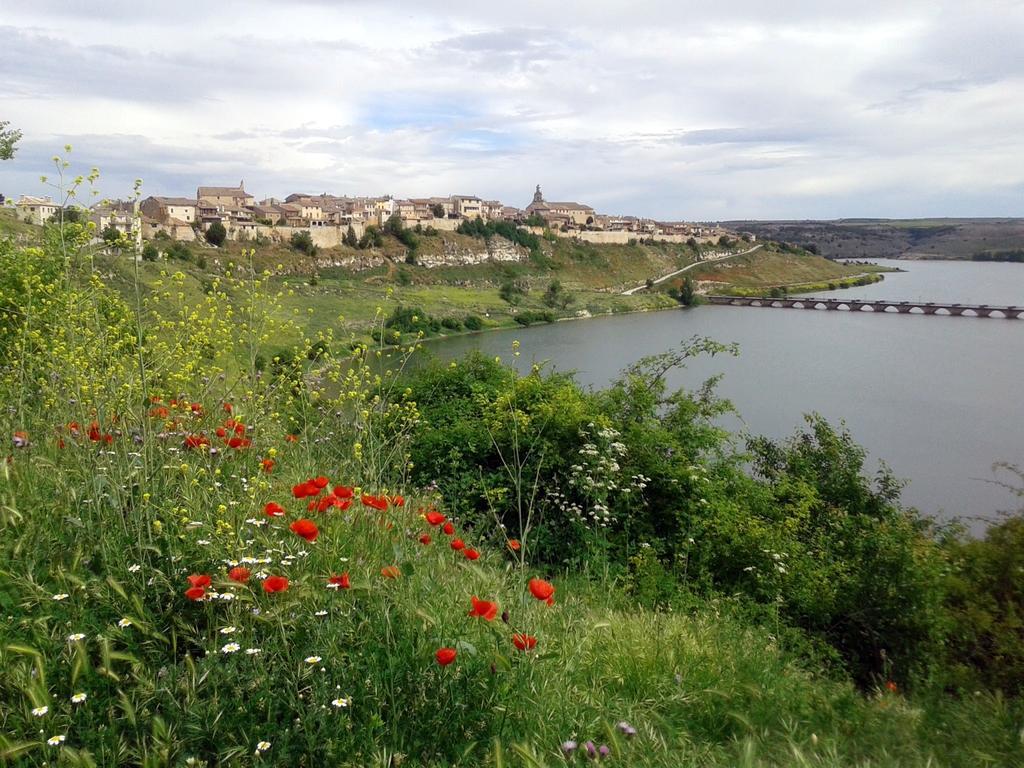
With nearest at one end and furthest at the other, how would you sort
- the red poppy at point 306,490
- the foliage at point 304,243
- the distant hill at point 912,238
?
the red poppy at point 306,490, the foliage at point 304,243, the distant hill at point 912,238

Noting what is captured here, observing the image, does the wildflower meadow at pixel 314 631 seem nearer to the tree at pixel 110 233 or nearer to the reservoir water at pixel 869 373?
the tree at pixel 110 233

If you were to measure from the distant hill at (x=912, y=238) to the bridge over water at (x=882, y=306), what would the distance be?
2872 inches

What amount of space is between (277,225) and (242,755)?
268 feet

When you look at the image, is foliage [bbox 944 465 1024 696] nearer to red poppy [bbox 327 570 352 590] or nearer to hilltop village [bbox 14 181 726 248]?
red poppy [bbox 327 570 352 590]

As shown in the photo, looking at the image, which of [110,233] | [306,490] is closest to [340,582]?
[306,490]

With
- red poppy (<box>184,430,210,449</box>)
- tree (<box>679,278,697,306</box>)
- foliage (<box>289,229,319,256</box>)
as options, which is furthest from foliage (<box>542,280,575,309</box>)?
red poppy (<box>184,430,210,449</box>)

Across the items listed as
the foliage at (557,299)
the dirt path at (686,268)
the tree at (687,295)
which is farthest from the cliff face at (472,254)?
the tree at (687,295)

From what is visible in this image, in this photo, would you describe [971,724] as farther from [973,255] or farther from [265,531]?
[973,255]

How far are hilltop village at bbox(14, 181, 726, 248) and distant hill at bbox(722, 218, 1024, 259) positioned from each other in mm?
42726

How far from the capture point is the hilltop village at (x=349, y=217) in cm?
7069

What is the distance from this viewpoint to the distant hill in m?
148

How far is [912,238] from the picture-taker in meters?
172

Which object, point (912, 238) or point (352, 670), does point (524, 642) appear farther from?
point (912, 238)

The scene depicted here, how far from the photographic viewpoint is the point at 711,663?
11.3 ft
